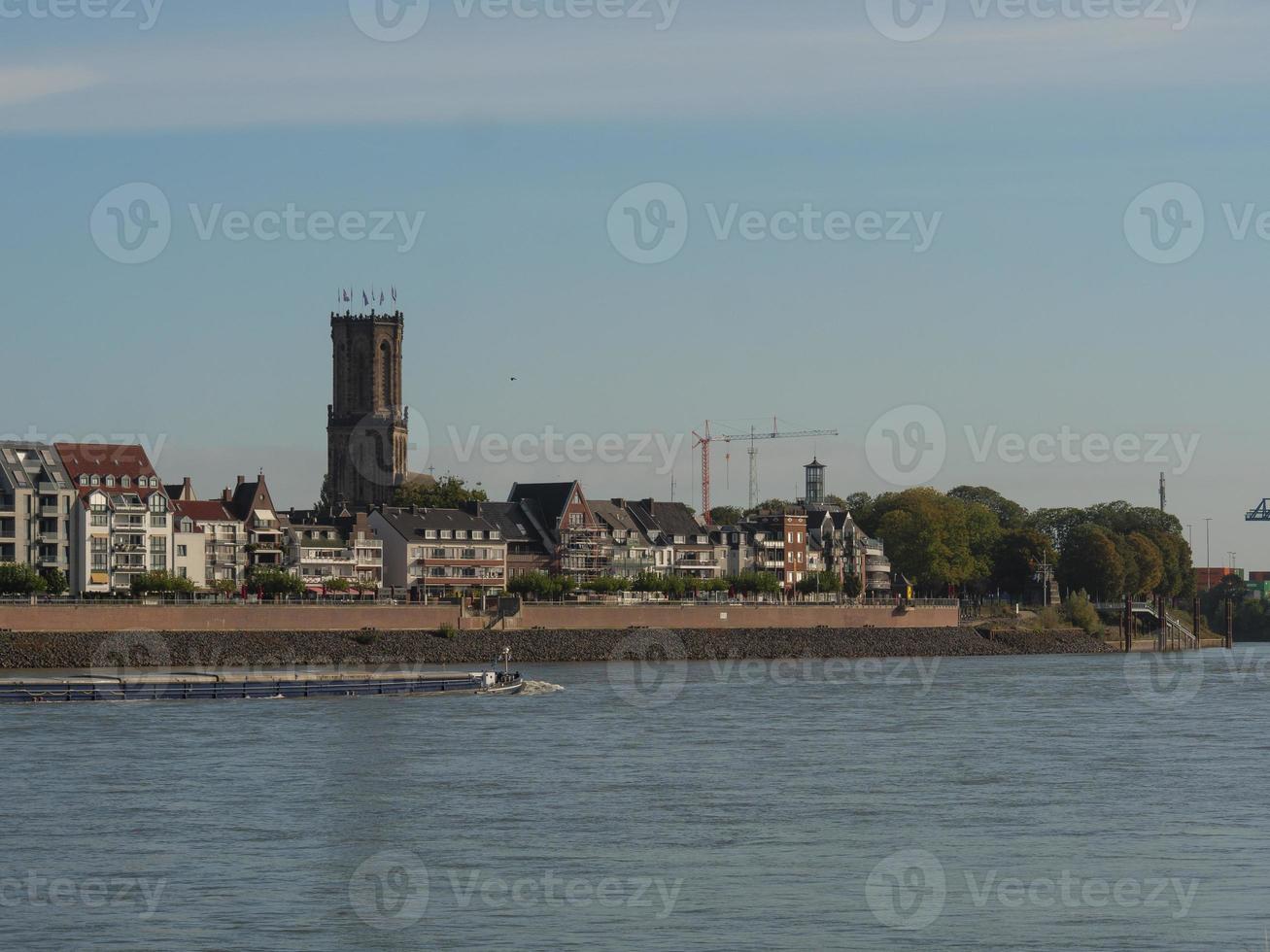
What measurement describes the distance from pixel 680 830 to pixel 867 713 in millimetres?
34498

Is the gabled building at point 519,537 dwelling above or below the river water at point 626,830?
above

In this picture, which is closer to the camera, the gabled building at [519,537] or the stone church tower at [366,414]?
the gabled building at [519,537]

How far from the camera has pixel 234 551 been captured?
141 meters

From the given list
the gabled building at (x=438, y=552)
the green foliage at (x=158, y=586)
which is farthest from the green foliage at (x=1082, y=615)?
the green foliage at (x=158, y=586)

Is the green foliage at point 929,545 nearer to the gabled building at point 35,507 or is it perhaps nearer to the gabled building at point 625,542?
the gabled building at point 625,542

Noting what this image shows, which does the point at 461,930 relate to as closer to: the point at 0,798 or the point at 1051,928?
the point at 1051,928

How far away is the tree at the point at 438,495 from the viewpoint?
16250cm

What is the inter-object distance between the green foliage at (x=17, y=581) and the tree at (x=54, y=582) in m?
2.69

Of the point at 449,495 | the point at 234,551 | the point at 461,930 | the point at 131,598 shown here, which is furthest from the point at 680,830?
the point at 449,495

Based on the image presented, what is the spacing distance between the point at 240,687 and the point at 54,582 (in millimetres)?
37512

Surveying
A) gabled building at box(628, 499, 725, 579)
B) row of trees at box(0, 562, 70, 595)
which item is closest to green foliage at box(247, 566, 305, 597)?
row of trees at box(0, 562, 70, 595)

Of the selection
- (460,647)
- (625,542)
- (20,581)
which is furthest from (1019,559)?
(20,581)

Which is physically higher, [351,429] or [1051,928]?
[351,429]

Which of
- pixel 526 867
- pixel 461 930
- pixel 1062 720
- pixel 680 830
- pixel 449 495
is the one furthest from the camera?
pixel 449 495
